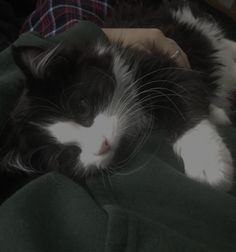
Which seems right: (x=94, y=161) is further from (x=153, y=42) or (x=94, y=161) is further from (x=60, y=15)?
(x=60, y=15)

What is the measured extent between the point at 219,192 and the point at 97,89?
0.46 m

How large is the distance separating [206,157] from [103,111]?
326 mm

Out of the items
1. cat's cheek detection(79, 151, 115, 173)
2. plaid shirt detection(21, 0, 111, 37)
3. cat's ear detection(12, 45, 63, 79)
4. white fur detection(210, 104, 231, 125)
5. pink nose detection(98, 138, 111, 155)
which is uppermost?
cat's ear detection(12, 45, 63, 79)

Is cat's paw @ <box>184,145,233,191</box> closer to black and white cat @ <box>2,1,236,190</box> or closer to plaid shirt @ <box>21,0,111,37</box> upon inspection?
black and white cat @ <box>2,1,236,190</box>

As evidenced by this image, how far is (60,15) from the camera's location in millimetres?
1748

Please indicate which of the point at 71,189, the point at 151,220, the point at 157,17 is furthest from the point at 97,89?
the point at 157,17

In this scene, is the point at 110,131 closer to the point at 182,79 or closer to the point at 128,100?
the point at 128,100

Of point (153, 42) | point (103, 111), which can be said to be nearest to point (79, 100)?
point (103, 111)

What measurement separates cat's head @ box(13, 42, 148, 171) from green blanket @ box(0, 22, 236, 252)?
0.09 meters

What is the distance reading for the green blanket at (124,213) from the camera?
78 cm

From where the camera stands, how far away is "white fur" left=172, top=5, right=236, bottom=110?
4.75ft

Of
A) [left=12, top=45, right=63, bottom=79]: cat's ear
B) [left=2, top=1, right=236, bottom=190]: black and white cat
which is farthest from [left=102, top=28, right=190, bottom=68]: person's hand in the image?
[left=12, top=45, right=63, bottom=79]: cat's ear

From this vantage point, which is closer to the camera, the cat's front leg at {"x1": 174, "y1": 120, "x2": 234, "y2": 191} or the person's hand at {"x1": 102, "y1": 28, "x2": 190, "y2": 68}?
the cat's front leg at {"x1": 174, "y1": 120, "x2": 234, "y2": 191}

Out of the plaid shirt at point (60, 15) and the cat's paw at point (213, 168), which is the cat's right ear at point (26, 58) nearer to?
the cat's paw at point (213, 168)
